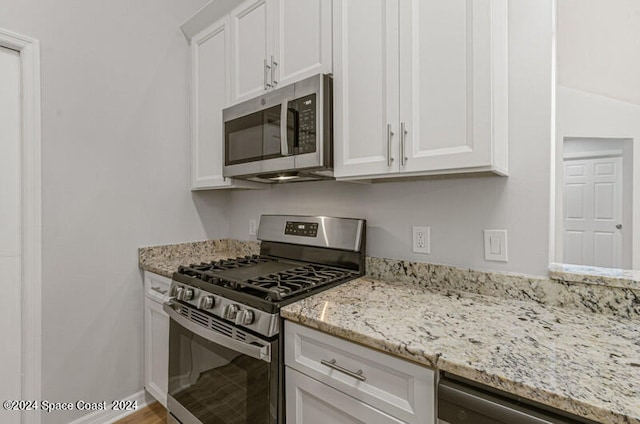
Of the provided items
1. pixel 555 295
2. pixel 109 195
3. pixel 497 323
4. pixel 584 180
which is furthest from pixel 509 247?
pixel 584 180

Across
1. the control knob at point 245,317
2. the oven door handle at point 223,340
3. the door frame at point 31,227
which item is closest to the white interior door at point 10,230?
the door frame at point 31,227

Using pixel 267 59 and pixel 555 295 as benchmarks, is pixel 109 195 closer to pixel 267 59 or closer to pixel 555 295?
pixel 267 59

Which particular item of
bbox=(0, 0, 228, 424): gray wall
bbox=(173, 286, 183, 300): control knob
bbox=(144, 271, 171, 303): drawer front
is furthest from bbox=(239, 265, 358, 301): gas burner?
bbox=(0, 0, 228, 424): gray wall

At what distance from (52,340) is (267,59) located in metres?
1.96

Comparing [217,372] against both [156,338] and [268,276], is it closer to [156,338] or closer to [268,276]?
[268,276]

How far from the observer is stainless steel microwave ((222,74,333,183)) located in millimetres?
1416

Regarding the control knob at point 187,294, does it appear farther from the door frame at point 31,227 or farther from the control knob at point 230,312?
the door frame at point 31,227

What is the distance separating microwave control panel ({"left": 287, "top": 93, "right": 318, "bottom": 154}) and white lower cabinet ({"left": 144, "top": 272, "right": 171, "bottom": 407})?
112 cm

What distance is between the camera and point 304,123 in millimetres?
1461

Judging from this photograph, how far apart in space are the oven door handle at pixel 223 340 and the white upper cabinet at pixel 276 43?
1234 mm

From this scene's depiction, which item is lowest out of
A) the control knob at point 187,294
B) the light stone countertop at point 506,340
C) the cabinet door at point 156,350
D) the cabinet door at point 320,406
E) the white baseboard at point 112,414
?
the white baseboard at point 112,414

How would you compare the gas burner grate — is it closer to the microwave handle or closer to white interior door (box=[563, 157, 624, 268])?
the microwave handle

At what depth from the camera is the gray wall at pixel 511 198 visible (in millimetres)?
1189

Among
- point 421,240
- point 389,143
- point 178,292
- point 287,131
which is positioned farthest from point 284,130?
point 178,292
